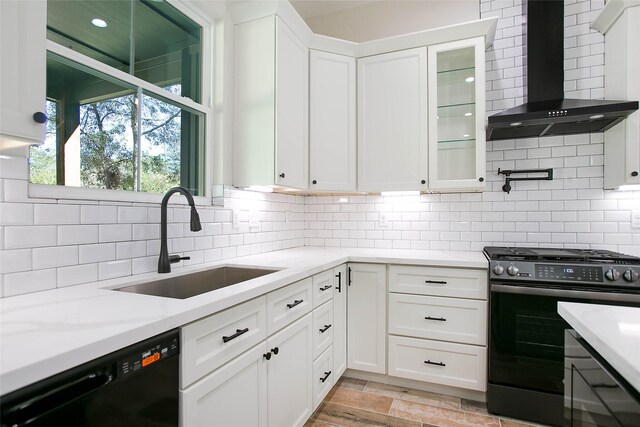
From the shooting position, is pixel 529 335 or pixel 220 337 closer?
pixel 220 337

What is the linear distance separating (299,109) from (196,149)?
773 mm

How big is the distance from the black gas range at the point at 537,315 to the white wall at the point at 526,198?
1.60ft

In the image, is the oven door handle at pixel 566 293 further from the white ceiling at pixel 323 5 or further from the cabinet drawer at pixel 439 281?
the white ceiling at pixel 323 5

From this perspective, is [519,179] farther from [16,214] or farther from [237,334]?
[16,214]

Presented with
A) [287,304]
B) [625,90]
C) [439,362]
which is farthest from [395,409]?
[625,90]

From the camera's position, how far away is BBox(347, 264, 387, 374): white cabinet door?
7.96 feet

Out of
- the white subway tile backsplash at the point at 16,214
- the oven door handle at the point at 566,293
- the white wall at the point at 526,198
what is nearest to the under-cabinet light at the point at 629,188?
the white wall at the point at 526,198

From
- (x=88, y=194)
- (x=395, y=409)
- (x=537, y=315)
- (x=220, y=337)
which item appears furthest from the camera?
(x=395, y=409)

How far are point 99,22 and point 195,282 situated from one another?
1302mm

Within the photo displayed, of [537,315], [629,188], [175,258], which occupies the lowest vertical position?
[537,315]

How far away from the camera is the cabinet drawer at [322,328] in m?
1.97

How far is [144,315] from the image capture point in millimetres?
956

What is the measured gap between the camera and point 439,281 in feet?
7.52

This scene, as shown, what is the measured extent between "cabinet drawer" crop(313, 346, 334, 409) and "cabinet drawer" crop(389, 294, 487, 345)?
1.66 ft
